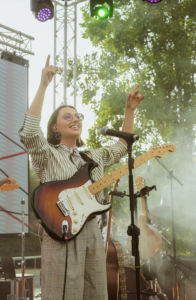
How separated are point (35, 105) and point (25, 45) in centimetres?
690

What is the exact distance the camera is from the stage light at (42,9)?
14.9ft

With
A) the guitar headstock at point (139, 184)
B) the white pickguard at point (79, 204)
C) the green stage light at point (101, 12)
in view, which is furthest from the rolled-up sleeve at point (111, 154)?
the green stage light at point (101, 12)

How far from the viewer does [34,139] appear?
1.83 metres

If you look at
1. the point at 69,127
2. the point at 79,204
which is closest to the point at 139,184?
the point at 69,127

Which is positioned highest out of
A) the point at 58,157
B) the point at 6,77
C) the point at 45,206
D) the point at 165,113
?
the point at 6,77

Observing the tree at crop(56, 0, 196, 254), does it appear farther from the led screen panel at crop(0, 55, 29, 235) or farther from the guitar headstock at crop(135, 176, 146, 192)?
the guitar headstock at crop(135, 176, 146, 192)

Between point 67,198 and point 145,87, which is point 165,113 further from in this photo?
point 67,198

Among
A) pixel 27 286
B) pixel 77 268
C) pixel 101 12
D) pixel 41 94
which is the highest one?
pixel 101 12

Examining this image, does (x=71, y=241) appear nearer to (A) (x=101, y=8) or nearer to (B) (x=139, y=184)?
(B) (x=139, y=184)

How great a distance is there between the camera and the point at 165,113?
779 cm

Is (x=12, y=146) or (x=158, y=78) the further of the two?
(x=158, y=78)

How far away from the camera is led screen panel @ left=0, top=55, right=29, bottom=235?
6.94 metres

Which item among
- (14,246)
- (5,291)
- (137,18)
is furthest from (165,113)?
(14,246)

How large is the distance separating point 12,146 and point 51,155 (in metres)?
5.52
